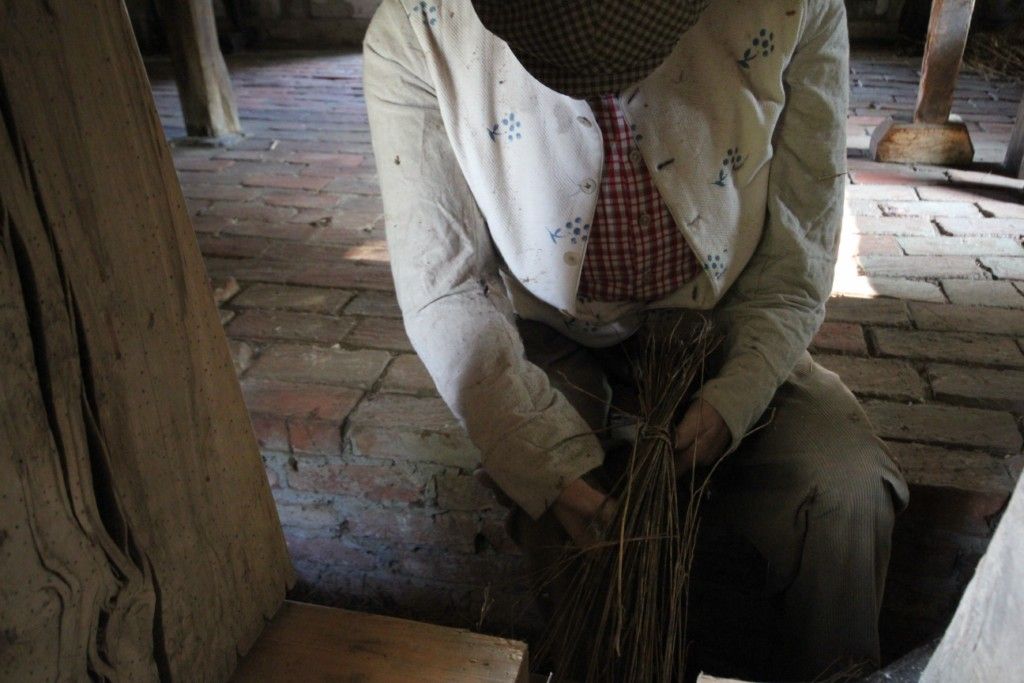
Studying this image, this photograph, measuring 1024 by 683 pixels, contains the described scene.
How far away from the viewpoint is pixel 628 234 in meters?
1.28

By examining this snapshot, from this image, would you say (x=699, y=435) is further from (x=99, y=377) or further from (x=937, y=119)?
(x=937, y=119)

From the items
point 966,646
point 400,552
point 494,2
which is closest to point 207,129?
point 400,552

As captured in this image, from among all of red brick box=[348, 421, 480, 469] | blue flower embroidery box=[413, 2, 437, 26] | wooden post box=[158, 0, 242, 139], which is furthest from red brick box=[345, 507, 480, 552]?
wooden post box=[158, 0, 242, 139]

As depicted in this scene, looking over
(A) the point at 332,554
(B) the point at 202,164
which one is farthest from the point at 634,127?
(B) the point at 202,164

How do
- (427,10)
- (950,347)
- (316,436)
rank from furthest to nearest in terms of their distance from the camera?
(950,347) < (316,436) < (427,10)

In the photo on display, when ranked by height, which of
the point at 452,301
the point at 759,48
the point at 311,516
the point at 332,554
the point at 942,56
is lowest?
the point at 332,554

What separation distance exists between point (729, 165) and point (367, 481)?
38.9 inches

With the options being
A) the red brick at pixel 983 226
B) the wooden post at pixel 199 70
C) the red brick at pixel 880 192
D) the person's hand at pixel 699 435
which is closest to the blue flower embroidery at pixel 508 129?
the person's hand at pixel 699 435

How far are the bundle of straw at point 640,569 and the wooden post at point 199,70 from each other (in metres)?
3.12

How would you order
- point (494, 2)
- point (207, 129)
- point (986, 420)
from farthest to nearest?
point (207, 129) < point (986, 420) < point (494, 2)

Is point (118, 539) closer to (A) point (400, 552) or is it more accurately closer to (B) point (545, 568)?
(B) point (545, 568)

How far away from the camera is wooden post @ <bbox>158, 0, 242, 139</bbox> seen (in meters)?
3.59

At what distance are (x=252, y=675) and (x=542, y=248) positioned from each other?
0.76 m

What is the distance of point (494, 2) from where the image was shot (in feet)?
3.05
